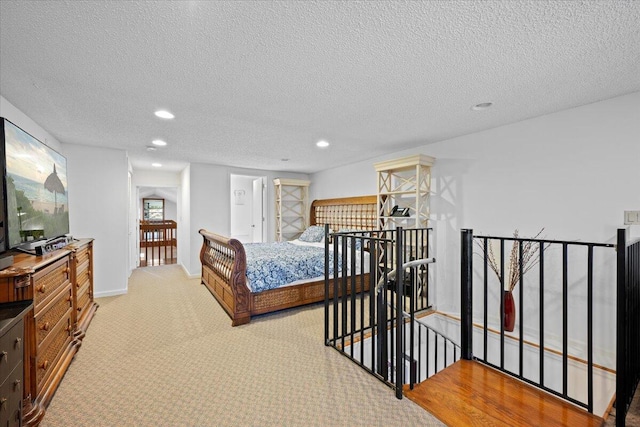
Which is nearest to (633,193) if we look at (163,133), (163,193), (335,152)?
(335,152)

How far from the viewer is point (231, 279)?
10.3 ft

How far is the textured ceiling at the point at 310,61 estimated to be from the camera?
1.37 metres

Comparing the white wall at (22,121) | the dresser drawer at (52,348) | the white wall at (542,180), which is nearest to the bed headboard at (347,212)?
the white wall at (542,180)

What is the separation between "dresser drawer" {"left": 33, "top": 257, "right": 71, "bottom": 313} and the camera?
172 cm

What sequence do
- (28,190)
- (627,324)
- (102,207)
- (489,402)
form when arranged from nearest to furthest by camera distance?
(627,324)
(489,402)
(28,190)
(102,207)

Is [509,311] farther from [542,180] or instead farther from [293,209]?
[293,209]

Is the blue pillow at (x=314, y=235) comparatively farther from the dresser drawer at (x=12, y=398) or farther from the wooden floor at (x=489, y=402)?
the dresser drawer at (x=12, y=398)

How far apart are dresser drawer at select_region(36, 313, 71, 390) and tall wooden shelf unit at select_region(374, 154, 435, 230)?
12.3 ft

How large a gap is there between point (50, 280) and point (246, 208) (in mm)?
5288

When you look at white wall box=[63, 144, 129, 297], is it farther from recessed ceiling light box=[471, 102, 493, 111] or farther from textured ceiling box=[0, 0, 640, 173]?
recessed ceiling light box=[471, 102, 493, 111]

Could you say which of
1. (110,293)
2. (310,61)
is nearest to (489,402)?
(310,61)

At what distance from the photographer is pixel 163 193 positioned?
1022 cm

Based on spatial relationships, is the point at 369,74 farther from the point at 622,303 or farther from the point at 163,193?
the point at 163,193

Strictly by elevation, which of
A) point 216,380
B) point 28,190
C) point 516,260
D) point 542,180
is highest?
point 542,180
